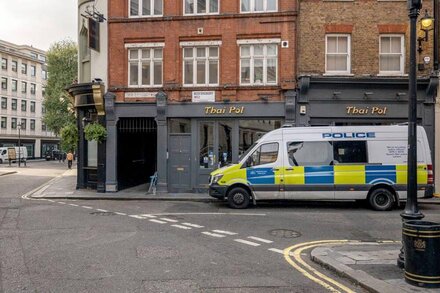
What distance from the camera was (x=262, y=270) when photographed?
21.4ft

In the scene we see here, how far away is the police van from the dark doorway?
707cm

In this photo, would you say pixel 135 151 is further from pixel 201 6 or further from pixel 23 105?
pixel 23 105

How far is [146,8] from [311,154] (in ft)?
35.6

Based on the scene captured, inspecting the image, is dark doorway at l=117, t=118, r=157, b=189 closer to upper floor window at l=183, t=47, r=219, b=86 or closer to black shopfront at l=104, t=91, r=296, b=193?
black shopfront at l=104, t=91, r=296, b=193

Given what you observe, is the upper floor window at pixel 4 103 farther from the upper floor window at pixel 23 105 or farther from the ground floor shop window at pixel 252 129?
the ground floor shop window at pixel 252 129

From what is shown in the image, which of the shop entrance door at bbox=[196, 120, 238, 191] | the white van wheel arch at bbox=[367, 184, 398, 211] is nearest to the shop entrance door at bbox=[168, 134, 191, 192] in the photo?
the shop entrance door at bbox=[196, 120, 238, 191]

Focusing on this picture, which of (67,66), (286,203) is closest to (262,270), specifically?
(286,203)

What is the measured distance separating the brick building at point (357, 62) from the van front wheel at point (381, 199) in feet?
15.7

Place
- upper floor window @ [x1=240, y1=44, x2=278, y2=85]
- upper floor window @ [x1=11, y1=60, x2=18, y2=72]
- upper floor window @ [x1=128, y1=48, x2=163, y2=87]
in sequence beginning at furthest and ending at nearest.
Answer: upper floor window @ [x1=11, y1=60, x2=18, y2=72] < upper floor window @ [x1=128, y1=48, x2=163, y2=87] < upper floor window @ [x1=240, y1=44, x2=278, y2=85]

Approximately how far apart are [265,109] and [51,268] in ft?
41.1

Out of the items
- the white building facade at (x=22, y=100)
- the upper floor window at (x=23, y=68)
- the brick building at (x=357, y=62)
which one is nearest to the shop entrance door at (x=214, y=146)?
the brick building at (x=357, y=62)

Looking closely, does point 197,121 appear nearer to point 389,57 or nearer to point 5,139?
point 389,57

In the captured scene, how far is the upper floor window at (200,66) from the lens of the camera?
18156mm

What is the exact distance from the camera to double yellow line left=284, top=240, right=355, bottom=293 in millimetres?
5758
